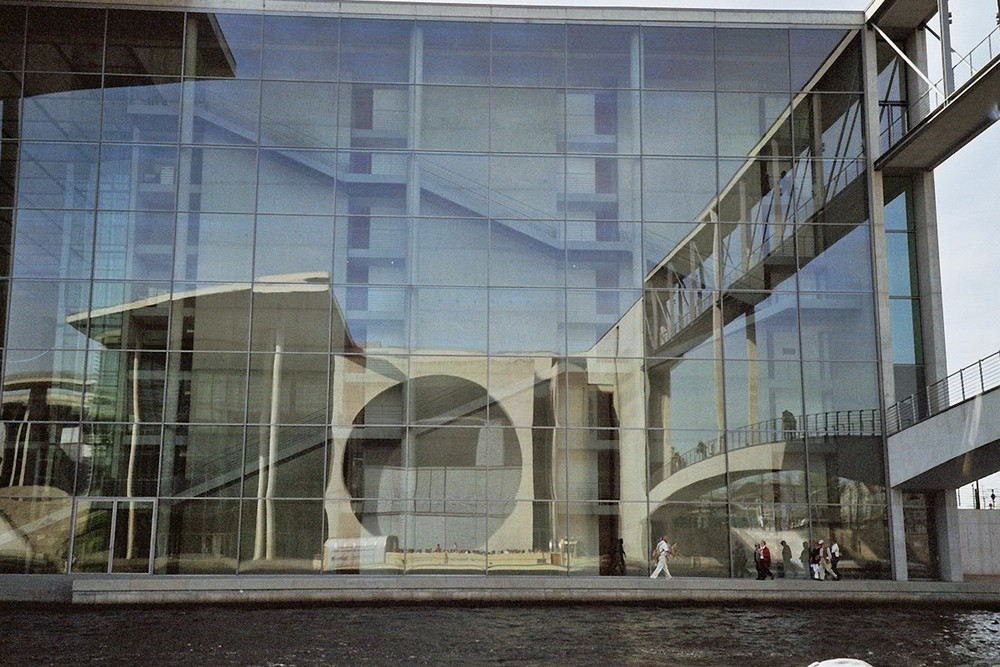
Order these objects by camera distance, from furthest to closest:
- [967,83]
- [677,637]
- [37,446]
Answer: [37,446], [967,83], [677,637]

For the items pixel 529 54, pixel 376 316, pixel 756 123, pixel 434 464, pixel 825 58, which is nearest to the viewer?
pixel 434 464

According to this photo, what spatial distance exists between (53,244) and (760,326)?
20.4 metres

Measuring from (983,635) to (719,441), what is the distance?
32.5 feet

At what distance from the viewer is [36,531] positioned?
92.7 ft

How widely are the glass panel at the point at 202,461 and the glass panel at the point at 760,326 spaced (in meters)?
14.2

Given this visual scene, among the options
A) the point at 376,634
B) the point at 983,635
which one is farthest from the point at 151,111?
→ the point at 983,635

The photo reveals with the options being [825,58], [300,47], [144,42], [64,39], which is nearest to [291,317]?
[300,47]

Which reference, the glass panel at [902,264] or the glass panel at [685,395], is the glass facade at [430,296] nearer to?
the glass panel at [685,395]

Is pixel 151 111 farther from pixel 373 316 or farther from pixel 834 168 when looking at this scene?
pixel 834 168

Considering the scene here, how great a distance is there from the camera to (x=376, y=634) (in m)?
20.2

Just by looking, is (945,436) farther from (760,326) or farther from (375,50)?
(375,50)

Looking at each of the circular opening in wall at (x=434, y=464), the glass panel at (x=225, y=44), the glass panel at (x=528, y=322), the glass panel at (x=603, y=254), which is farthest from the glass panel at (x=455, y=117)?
the circular opening in wall at (x=434, y=464)

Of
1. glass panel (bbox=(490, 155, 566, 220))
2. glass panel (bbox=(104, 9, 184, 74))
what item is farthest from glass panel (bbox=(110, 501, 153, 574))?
glass panel (bbox=(490, 155, 566, 220))

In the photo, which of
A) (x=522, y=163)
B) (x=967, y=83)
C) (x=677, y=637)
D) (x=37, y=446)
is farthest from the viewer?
(x=522, y=163)
